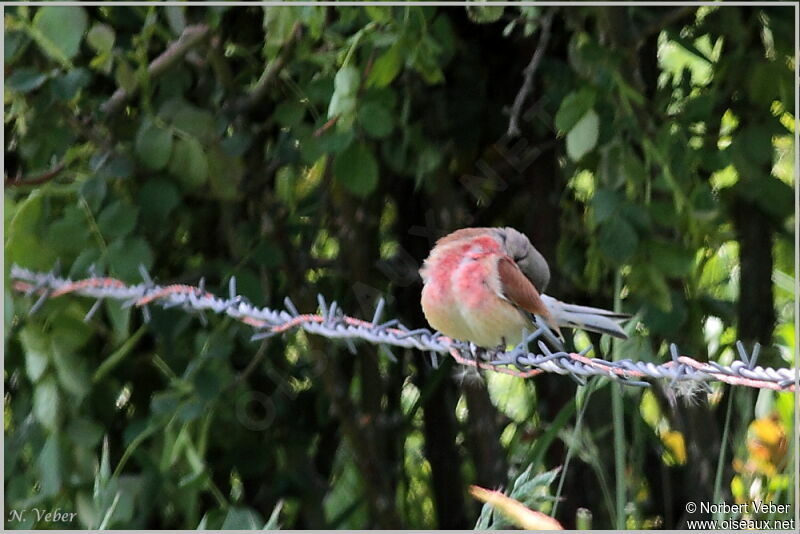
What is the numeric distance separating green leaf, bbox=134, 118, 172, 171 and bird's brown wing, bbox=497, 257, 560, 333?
52cm

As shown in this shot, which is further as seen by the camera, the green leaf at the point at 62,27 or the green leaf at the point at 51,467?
the green leaf at the point at 51,467

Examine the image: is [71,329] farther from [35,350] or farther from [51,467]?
[51,467]

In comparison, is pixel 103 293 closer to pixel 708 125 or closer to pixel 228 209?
pixel 228 209

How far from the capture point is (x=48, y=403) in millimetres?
1633

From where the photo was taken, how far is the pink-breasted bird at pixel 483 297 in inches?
55.8

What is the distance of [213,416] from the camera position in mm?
1780

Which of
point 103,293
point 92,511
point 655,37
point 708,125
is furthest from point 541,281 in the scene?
point 92,511

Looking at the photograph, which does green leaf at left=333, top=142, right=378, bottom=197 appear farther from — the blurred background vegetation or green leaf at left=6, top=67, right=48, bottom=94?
green leaf at left=6, top=67, right=48, bottom=94

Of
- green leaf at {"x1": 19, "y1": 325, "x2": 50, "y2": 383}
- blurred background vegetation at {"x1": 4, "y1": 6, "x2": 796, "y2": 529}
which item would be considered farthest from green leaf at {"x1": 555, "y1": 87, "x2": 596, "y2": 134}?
green leaf at {"x1": 19, "y1": 325, "x2": 50, "y2": 383}

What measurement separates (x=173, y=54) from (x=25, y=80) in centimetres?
21

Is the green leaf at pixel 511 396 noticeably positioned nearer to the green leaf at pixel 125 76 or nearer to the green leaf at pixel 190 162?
the green leaf at pixel 190 162

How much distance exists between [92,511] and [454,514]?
79 centimetres

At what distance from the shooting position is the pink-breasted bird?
1.42 metres

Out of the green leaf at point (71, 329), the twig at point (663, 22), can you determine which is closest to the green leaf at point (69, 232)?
the green leaf at point (71, 329)
